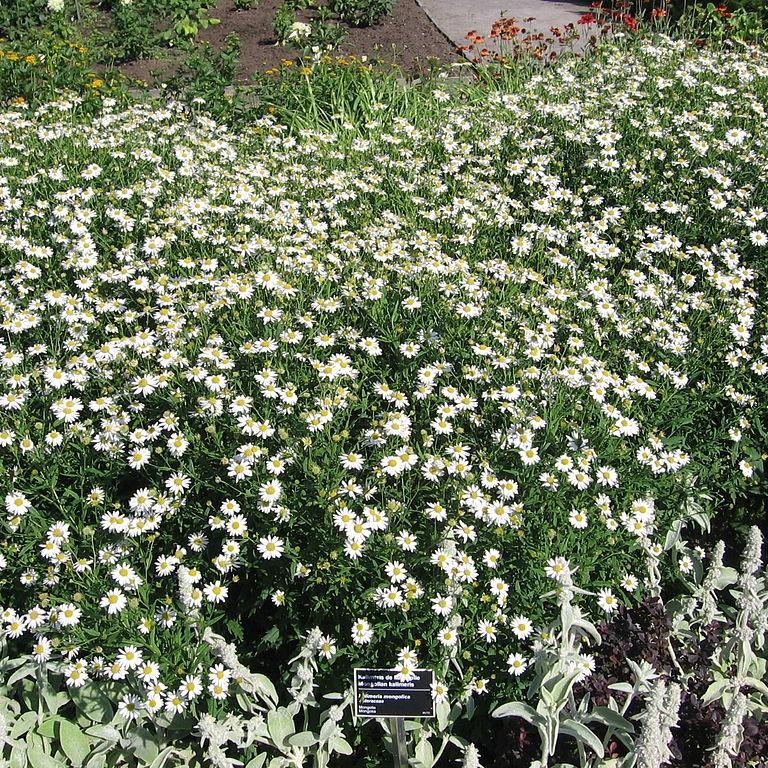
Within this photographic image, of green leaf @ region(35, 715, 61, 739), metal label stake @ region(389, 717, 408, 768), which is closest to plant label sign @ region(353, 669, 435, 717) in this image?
metal label stake @ region(389, 717, 408, 768)

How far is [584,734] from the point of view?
2498 mm

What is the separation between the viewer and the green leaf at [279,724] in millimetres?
2680

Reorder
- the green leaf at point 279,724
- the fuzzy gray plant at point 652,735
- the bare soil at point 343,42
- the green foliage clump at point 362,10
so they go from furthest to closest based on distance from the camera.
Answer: the green foliage clump at point 362,10 < the bare soil at point 343,42 < the green leaf at point 279,724 < the fuzzy gray plant at point 652,735

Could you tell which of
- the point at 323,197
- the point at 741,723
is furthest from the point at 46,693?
the point at 323,197

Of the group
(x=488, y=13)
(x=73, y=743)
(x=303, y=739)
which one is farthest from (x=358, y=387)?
(x=488, y=13)

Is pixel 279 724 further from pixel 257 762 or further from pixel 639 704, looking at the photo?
pixel 639 704

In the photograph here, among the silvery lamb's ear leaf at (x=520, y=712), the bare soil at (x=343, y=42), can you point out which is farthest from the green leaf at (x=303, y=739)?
the bare soil at (x=343, y=42)

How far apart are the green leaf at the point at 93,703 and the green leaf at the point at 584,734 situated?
5.16ft

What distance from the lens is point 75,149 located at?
494 centimetres

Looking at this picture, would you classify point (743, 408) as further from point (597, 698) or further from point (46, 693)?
point (46, 693)

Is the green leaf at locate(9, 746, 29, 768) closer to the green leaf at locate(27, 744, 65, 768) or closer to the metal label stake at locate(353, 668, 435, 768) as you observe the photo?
the green leaf at locate(27, 744, 65, 768)

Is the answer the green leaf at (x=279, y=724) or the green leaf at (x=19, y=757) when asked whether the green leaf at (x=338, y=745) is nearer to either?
the green leaf at (x=279, y=724)

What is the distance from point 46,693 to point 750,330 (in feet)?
11.6

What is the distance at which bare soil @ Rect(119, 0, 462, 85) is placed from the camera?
8977 millimetres
